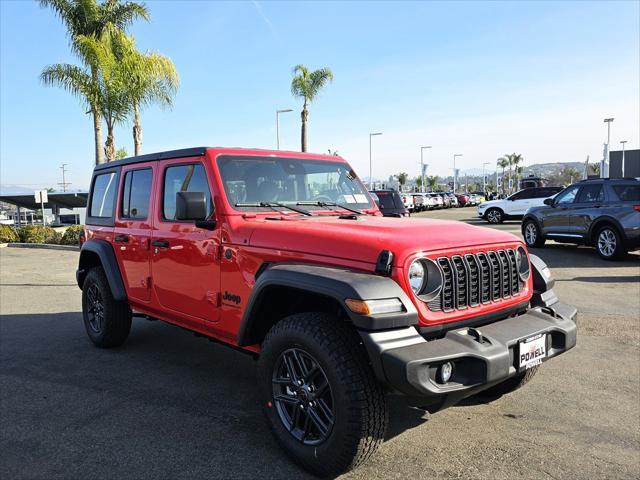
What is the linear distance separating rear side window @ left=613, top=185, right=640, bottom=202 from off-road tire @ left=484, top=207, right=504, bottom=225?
40.6ft

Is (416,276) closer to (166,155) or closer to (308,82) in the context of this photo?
(166,155)

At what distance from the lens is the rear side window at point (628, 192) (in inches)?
426

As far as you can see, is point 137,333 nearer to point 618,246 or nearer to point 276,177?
point 276,177

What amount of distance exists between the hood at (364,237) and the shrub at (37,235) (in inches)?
696

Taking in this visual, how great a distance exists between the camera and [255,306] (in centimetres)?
319

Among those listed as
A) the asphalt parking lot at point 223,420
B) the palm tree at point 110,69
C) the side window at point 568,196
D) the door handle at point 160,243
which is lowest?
the asphalt parking lot at point 223,420

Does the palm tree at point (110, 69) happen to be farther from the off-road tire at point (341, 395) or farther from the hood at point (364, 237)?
the off-road tire at point (341, 395)

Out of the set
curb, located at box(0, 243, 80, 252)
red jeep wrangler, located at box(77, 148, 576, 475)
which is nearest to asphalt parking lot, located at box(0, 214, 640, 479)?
red jeep wrangler, located at box(77, 148, 576, 475)

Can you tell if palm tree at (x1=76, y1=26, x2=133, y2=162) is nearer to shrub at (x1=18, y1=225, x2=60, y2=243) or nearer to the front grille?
shrub at (x1=18, y1=225, x2=60, y2=243)

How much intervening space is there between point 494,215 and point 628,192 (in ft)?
42.0

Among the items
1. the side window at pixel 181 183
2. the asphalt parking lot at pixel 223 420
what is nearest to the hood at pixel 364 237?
the side window at pixel 181 183

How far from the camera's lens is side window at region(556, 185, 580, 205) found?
482 inches

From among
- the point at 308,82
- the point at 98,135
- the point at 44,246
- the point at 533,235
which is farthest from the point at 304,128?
the point at 533,235

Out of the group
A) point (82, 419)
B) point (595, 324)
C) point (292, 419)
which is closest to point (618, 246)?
point (595, 324)
